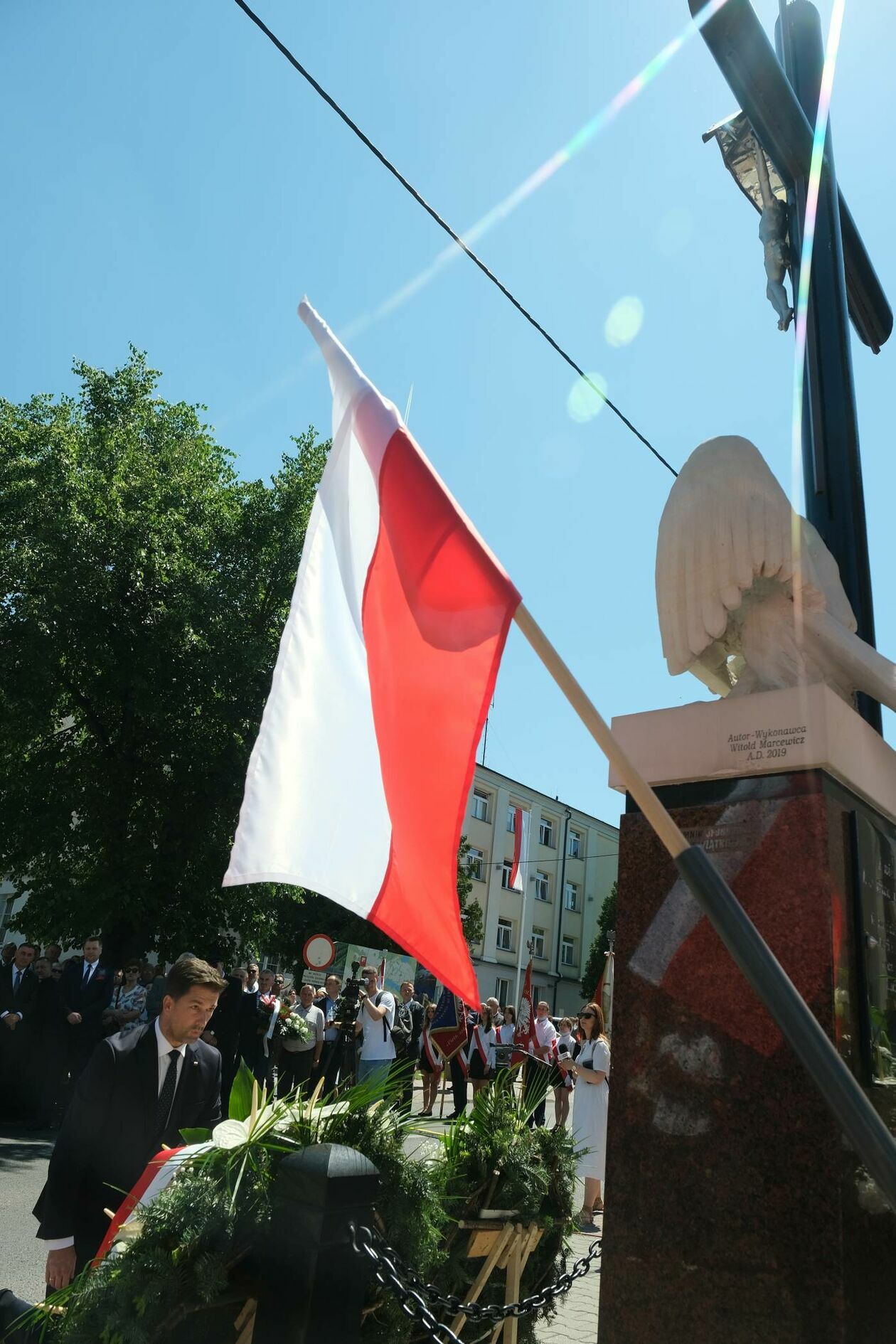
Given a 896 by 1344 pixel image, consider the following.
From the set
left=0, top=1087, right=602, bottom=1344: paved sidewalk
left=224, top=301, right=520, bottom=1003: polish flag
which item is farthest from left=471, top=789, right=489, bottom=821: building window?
left=224, top=301, right=520, bottom=1003: polish flag

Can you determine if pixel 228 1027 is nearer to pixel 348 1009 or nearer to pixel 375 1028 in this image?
pixel 375 1028

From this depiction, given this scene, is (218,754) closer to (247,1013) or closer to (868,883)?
(247,1013)

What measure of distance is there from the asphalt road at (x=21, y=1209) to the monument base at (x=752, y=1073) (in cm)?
369

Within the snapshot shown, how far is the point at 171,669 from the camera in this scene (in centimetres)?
2005

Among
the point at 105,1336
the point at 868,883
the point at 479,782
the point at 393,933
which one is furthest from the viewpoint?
the point at 479,782

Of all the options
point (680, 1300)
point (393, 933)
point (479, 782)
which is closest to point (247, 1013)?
point (680, 1300)

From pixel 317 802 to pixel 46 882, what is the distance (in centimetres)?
1998

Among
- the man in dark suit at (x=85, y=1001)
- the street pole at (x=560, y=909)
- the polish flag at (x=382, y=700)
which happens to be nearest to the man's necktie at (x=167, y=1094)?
the polish flag at (x=382, y=700)

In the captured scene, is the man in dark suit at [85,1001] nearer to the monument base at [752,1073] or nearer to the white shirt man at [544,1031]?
the white shirt man at [544,1031]

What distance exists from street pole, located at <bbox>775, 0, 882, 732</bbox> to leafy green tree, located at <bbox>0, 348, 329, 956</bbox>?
51.9 ft

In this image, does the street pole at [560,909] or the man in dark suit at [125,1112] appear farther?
the street pole at [560,909]

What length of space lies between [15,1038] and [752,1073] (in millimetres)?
10640

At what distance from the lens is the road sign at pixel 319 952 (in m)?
16.2

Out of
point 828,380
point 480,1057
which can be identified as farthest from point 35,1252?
point 480,1057
